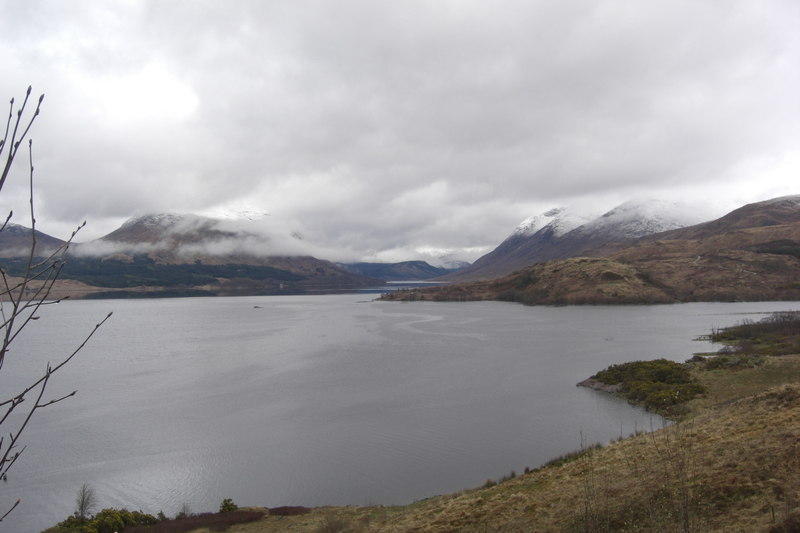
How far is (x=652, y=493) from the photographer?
13086 millimetres

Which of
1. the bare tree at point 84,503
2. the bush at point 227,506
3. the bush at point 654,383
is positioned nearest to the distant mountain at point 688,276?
the bush at point 654,383

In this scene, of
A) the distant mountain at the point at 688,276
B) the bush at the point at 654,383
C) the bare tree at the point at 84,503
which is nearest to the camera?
the bare tree at the point at 84,503

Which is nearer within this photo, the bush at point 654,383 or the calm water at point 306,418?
the calm water at point 306,418

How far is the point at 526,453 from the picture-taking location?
2788 cm

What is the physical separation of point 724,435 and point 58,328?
389 feet

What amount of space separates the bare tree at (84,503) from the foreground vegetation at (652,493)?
478cm

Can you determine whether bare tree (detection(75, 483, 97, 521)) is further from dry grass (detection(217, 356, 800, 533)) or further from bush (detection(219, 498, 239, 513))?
dry grass (detection(217, 356, 800, 533))

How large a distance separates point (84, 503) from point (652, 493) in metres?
24.1

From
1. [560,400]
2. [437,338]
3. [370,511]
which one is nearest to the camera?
[370,511]

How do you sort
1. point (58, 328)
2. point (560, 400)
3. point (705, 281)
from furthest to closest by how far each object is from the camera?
1. point (705, 281)
2. point (58, 328)
3. point (560, 400)

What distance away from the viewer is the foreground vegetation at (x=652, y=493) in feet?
36.1

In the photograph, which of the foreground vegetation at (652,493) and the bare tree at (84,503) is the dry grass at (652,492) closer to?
the foreground vegetation at (652,493)

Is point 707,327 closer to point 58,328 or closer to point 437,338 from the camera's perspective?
point 437,338

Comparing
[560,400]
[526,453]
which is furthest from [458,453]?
[560,400]
